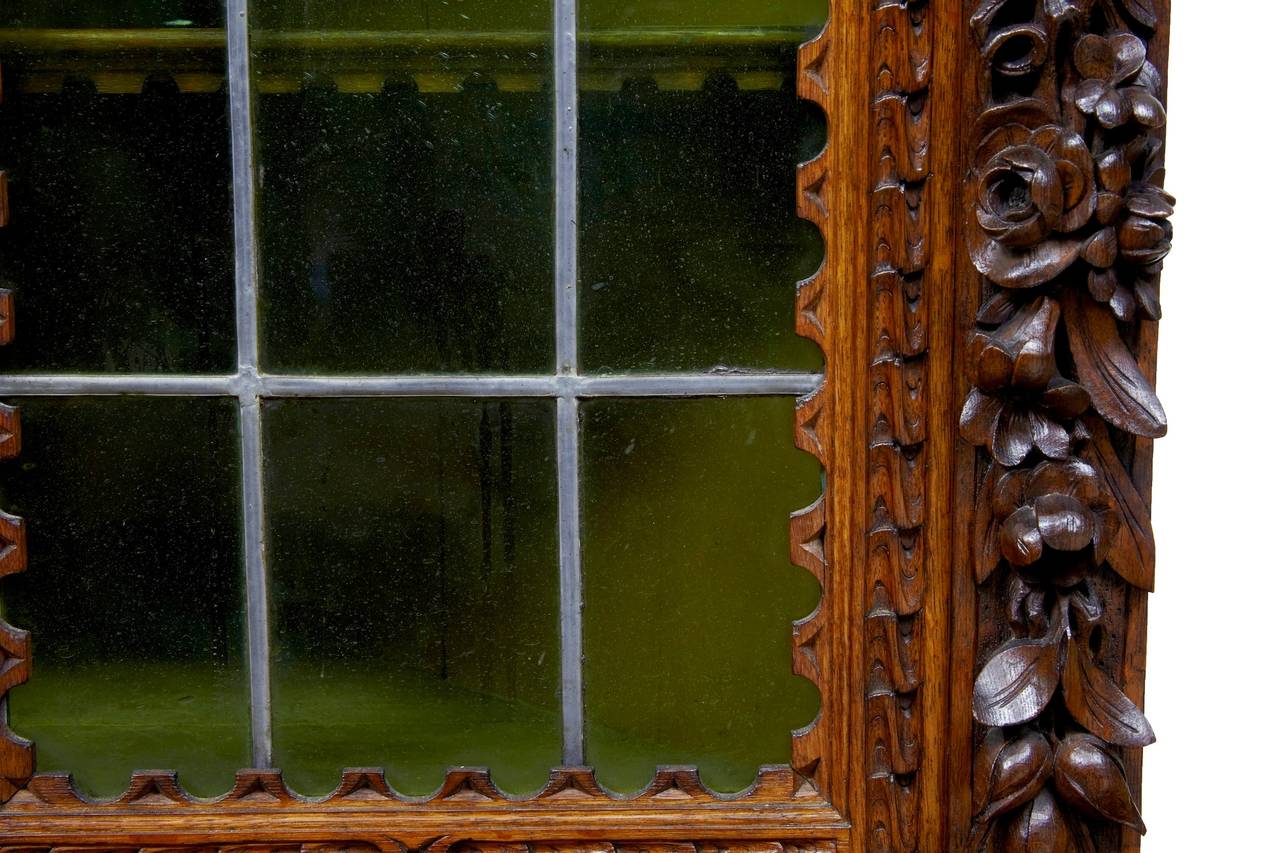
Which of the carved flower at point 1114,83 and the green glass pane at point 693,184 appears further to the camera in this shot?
the green glass pane at point 693,184

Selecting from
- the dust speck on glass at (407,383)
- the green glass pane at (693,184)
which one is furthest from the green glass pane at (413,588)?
the green glass pane at (693,184)

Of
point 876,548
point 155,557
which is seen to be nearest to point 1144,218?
point 876,548

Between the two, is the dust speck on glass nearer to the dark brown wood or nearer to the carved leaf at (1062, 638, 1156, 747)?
the dark brown wood

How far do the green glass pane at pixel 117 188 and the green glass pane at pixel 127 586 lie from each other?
4cm

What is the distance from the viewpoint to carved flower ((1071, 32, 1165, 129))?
591 millimetres

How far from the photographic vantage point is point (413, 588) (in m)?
0.72

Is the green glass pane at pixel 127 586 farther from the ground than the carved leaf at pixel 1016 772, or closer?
farther from the ground

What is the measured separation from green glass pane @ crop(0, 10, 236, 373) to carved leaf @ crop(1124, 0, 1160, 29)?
55 cm

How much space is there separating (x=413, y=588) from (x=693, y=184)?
33 cm

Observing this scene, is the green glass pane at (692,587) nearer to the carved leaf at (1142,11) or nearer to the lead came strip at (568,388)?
the lead came strip at (568,388)

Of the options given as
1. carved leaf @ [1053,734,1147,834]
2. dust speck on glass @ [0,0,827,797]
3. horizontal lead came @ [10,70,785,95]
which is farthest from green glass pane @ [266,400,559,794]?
carved leaf @ [1053,734,1147,834]

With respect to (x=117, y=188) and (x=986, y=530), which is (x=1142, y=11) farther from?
(x=117, y=188)

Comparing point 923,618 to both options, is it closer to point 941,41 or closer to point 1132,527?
point 1132,527

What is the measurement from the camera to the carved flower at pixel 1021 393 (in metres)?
0.61
